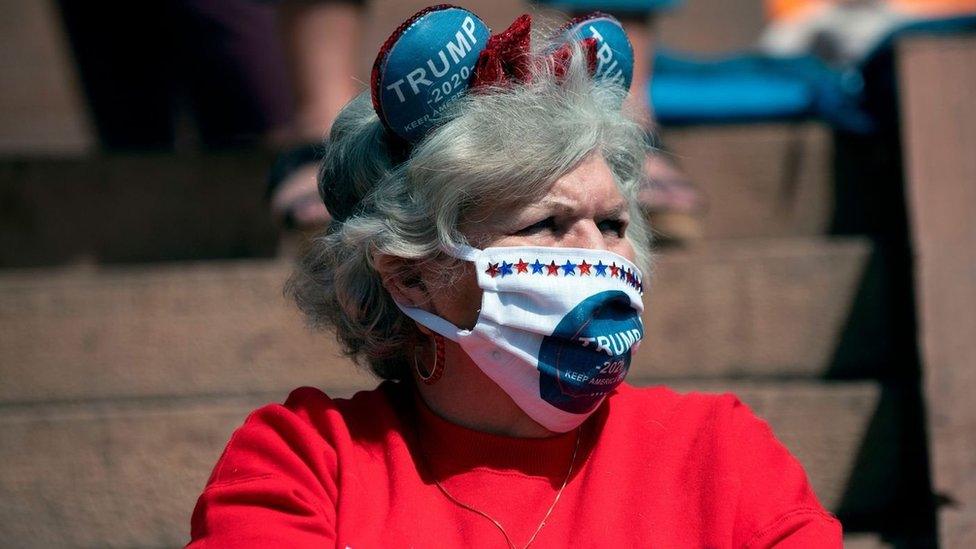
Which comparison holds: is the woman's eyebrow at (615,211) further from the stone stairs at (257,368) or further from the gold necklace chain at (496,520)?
the stone stairs at (257,368)

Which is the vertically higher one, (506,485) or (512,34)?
(512,34)

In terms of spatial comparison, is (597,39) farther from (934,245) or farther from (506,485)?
(934,245)

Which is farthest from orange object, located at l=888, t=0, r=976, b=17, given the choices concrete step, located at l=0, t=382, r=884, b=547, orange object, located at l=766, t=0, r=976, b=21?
concrete step, located at l=0, t=382, r=884, b=547

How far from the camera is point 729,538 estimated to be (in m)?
2.09

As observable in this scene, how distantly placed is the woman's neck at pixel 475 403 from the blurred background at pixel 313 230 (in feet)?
2.33

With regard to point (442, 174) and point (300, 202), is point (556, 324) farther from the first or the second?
point (300, 202)

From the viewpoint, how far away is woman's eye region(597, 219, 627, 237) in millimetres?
2264

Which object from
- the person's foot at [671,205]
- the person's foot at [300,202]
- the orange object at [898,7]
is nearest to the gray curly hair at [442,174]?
the person's foot at [300,202]

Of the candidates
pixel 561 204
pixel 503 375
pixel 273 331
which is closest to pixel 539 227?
pixel 561 204

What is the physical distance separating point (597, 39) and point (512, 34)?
0.82 ft

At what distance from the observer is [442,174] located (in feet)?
7.10

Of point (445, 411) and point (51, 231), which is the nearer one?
point (445, 411)

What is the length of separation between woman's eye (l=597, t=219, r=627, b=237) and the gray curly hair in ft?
0.37

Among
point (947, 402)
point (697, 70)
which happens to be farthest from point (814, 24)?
point (947, 402)
